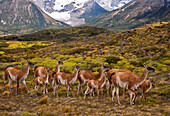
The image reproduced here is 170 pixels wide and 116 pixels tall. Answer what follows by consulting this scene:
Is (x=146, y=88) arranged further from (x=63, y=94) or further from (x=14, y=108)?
(x=14, y=108)

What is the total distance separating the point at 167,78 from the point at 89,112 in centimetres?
1313

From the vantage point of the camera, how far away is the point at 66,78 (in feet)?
49.9

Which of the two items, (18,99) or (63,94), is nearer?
(18,99)

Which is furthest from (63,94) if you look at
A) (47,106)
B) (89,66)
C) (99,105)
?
(89,66)

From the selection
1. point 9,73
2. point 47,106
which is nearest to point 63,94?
point 47,106

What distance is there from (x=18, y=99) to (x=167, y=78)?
1860 centimetres

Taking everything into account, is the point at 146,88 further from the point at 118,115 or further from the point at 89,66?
the point at 89,66

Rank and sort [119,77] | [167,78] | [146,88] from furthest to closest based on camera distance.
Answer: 1. [167,78]
2. [146,88]
3. [119,77]

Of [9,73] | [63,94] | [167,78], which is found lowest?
[63,94]

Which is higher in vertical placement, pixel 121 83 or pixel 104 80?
pixel 121 83

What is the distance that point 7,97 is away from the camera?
14.7m

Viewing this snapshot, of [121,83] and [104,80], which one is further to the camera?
[104,80]

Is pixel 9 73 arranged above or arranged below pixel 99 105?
above

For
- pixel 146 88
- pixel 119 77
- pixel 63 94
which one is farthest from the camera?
pixel 63 94
